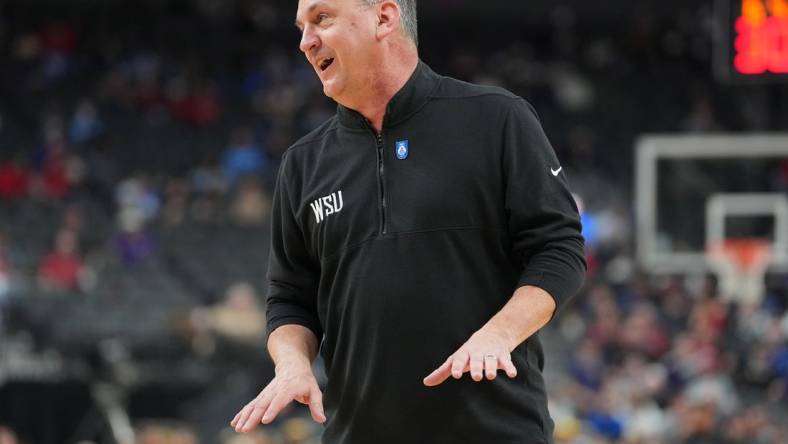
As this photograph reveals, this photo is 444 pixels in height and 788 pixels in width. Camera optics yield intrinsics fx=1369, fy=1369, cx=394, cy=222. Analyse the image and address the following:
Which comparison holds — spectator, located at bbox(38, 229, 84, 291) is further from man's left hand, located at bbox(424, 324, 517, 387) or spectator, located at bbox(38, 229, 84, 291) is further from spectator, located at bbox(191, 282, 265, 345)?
man's left hand, located at bbox(424, 324, 517, 387)

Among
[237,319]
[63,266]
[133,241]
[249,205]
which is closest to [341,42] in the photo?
[237,319]

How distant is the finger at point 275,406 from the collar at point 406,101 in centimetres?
73

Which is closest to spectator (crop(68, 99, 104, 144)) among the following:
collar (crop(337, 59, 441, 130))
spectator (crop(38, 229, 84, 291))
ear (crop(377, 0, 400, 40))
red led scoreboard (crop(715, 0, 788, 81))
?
spectator (crop(38, 229, 84, 291))

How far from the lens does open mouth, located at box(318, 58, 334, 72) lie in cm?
344

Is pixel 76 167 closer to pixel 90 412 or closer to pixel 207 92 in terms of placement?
pixel 207 92

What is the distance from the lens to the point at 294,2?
2359 centimetres

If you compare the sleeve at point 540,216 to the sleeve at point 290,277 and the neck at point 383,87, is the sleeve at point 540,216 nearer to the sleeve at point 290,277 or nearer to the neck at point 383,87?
the neck at point 383,87

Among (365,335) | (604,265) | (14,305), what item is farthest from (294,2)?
(365,335)

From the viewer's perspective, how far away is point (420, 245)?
3385 millimetres

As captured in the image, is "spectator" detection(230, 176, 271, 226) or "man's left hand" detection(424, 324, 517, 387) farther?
"spectator" detection(230, 176, 271, 226)

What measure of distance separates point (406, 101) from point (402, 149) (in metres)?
0.13

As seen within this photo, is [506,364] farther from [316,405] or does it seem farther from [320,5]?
[320,5]

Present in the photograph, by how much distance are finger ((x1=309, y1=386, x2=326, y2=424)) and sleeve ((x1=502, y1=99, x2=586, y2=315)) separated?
1.90ft

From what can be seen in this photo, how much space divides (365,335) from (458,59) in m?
19.9
